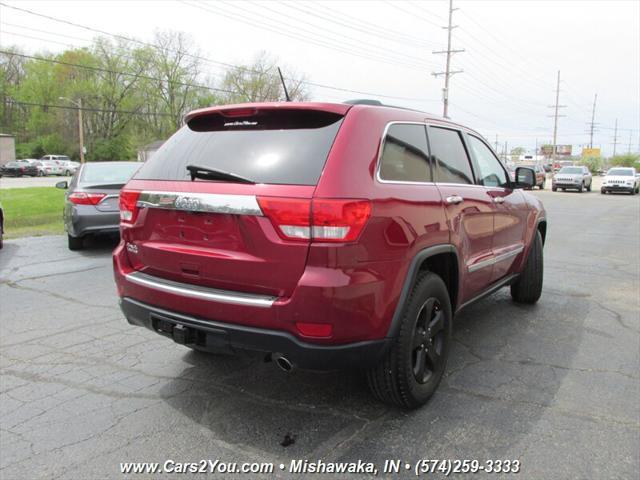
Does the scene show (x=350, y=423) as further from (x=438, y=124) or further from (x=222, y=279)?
(x=438, y=124)

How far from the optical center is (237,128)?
3.06m

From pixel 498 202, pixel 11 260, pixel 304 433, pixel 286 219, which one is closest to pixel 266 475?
pixel 304 433

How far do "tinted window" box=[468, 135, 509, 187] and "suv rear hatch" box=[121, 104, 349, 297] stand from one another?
1.79m

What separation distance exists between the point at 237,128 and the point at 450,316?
71.9 inches

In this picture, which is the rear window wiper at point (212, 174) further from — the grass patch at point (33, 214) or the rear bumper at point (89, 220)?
the grass patch at point (33, 214)

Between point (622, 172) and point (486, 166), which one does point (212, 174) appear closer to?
point (486, 166)

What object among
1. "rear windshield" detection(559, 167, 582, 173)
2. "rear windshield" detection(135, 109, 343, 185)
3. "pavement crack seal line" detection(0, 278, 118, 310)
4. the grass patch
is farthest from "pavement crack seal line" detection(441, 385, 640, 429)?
"rear windshield" detection(559, 167, 582, 173)

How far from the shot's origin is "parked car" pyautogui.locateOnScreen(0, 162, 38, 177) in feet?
157

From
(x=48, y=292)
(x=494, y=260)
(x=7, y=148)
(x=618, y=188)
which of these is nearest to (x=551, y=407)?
(x=494, y=260)

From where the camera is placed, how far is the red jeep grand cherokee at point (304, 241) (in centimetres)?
253

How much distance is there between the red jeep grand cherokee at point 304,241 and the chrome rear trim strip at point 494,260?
34 centimetres

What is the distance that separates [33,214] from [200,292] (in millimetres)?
13250

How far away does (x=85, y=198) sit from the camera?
838cm

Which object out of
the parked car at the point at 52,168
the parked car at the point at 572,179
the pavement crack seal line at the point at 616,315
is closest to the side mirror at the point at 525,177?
the pavement crack seal line at the point at 616,315
